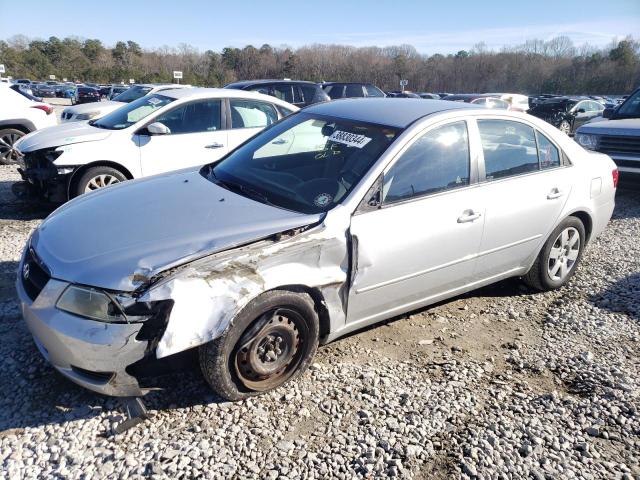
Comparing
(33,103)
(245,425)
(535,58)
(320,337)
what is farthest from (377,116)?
(535,58)

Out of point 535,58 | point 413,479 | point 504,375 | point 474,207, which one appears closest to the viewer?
point 413,479

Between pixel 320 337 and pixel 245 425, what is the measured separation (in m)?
0.71

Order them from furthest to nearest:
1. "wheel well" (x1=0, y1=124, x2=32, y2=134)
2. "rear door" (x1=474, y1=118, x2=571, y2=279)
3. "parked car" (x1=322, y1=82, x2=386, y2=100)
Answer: "parked car" (x1=322, y1=82, x2=386, y2=100)
"wheel well" (x1=0, y1=124, x2=32, y2=134)
"rear door" (x1=474, y1=118, x2=571, y2=279)

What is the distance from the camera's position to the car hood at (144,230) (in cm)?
246

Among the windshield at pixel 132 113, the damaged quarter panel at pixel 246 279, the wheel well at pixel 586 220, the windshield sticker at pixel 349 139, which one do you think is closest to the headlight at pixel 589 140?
the wheel well at pixel 586 220

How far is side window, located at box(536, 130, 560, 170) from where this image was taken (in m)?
4.10

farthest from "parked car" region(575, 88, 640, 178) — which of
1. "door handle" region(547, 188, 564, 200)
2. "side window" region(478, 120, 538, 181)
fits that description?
"side window" region(478, 120, 538, 181)

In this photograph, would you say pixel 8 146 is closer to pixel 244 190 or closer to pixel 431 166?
pixel 244 190

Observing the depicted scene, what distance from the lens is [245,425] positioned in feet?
8.67

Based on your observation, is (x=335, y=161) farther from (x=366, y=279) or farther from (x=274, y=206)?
(x=366, y=279)

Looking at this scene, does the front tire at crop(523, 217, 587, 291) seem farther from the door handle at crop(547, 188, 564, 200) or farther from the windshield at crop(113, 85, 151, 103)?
the windshield at crop(113, 85, 151, 103)

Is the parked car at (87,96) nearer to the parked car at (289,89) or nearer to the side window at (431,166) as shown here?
the parked car at (289,89)

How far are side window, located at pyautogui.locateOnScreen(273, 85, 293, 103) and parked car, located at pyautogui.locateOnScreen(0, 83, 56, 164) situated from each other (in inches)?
193

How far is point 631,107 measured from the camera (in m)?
8.75
